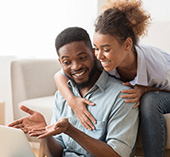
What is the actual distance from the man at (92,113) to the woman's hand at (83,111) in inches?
0.8

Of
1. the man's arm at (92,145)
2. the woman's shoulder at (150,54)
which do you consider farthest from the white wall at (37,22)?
the man's arm at (92,145)

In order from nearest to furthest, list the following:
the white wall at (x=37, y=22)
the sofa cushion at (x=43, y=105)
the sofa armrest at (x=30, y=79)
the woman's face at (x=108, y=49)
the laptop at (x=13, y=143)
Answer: the laptop at (x=13, y=143) → the woman's face at (x=108, y=49) → the sofa cushion at (x=43, y=105) → the sofa armrest at (x=30, y=79) → the white wall at (x=37, y=22)

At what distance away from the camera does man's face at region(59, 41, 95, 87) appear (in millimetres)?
1248

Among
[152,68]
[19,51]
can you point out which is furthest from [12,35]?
[152,68]

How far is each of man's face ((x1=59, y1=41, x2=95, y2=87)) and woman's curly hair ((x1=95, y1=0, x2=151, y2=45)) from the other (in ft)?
0.34

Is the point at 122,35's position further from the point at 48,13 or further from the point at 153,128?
the point at 48,13

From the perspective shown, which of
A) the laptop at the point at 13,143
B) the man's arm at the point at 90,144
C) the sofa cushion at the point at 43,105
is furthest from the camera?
the sofa cushion at the point at 43,105

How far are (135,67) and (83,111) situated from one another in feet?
1.06

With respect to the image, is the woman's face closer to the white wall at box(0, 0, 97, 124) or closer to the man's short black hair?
the man's short black hair

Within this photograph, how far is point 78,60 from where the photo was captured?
1.25m

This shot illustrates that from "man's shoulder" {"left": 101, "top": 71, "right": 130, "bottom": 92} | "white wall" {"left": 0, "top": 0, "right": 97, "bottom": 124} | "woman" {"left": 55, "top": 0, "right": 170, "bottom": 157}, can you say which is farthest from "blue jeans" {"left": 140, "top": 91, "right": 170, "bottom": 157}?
"white wall" {"left": 0, "top": 0, "right": 97, "bottom": 124}

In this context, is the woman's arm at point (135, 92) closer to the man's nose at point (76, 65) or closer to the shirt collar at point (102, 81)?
the shirt collar at point (102, 81)

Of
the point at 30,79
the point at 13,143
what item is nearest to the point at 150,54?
the point at 13,143

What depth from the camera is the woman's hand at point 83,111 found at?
4.14 ft
